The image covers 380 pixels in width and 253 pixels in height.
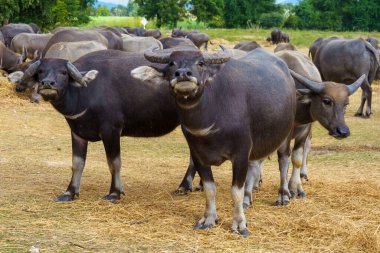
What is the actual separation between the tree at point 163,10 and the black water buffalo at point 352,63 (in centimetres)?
5080

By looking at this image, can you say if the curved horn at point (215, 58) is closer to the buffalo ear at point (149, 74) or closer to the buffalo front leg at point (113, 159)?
the buffalo ear at point (149, 74)

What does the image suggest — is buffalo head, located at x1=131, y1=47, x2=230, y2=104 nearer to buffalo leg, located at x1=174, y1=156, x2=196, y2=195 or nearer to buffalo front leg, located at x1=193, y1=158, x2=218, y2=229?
buffalo front leg, located at x1=193, y1=158, x2=218, y2=229

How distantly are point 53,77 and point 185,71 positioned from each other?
1917mm

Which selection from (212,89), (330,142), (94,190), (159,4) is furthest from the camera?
(159,4)

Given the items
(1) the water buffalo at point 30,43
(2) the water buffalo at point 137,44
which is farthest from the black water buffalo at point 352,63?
(1) the water buffalo at point 30,43

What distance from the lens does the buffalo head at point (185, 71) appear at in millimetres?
5402

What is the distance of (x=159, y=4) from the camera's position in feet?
215

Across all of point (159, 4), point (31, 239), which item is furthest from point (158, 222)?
point (159, 4)

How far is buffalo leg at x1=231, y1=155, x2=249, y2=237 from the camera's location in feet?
19.5

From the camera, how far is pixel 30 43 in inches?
981

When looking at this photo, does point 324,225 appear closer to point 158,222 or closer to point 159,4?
point 158,222

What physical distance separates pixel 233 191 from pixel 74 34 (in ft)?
35.2

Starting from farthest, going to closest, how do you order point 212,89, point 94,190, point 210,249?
point 94,190, point 212,89, point 210,249

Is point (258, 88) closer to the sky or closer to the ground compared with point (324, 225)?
closer to the sky
